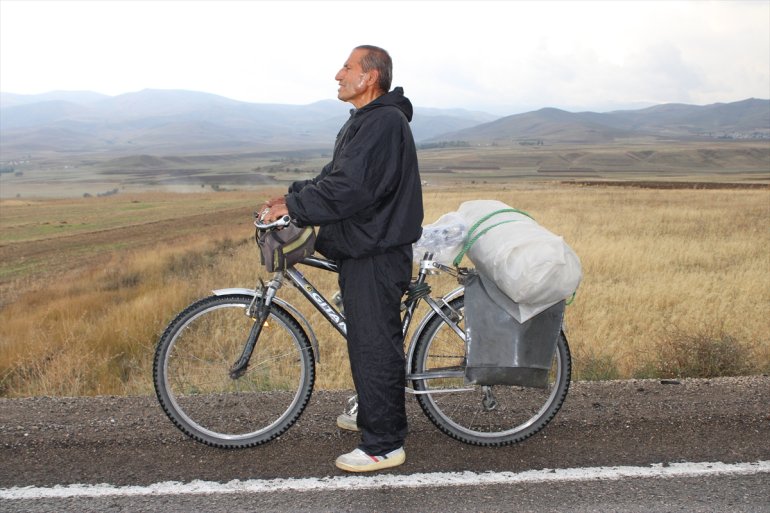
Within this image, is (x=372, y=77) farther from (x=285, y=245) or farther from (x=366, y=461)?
(x=366, y=461)

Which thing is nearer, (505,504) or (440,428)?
(505,504)

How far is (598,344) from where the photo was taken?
289 inches

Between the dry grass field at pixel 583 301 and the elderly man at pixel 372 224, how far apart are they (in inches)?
96.7

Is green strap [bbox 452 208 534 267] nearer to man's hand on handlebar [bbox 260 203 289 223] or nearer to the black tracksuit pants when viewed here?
the black tracksuit pants

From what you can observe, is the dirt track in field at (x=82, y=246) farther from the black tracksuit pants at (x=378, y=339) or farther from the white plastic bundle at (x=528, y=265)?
the white plastic bundle at (x=528, y=265)

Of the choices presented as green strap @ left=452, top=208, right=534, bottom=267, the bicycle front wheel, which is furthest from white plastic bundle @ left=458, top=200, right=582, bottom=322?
the bicycle front wheel

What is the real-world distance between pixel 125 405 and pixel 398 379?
6.47 ft

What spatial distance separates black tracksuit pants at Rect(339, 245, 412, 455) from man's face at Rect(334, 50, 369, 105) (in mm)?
871

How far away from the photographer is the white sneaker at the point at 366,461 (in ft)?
11.5

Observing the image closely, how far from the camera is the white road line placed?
323cm

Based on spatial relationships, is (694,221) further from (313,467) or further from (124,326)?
(313,467)

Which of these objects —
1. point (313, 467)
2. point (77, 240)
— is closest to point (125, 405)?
point (313, 467)

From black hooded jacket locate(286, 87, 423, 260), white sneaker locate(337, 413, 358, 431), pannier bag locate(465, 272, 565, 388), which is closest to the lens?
black hooded jacket locate(286, 87, 423, 260)

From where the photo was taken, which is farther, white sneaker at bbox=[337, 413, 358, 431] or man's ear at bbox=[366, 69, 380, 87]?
white sneaker at bbox=[337, 413, 358, 431]
